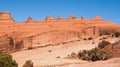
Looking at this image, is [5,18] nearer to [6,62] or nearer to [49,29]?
[49,29]

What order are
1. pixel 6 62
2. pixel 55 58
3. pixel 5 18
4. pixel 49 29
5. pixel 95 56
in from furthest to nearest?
pixel 5 18 < pixel 49 29 < pixel 55 58 < pixel 95 56 < pixel 6 62

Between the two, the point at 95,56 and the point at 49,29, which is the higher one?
the point at 49,29

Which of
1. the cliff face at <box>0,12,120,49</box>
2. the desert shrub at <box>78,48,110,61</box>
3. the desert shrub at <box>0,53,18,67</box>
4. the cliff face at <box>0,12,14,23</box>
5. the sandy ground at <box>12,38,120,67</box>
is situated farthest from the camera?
the cliff face at <box>0,12,14,23</box>

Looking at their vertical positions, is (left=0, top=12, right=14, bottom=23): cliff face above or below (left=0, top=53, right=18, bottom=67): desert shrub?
above

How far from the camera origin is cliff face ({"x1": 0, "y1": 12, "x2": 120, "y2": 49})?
67188mm

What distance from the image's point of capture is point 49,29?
7106 cm

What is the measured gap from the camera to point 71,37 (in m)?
69.4

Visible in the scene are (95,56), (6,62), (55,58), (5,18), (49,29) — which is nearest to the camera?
(6,62)

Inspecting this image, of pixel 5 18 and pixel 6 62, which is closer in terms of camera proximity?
pixel 6 62

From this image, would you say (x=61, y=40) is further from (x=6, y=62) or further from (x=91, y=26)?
(x=6, y=62)

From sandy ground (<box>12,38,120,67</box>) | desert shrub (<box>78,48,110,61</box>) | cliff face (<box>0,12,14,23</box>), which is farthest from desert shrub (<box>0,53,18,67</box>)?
cliff face (<box>0,12,14,23</box>)

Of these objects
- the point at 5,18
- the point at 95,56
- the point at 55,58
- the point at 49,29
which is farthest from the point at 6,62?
the point at 5,18

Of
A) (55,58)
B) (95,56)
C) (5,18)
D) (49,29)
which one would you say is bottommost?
(55,58)

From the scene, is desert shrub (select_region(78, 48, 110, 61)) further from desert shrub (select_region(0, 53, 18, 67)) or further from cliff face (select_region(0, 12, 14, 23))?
cliff face (select_region(0, 12, 14, 23))
